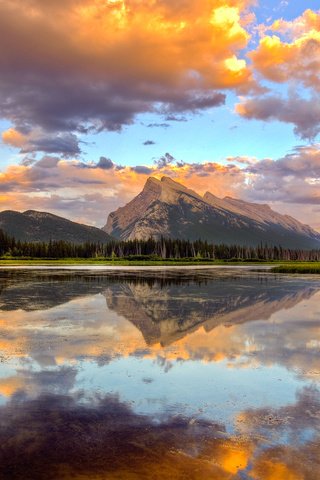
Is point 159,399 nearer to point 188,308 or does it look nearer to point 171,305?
point 188,308

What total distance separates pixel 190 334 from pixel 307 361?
6675 mm

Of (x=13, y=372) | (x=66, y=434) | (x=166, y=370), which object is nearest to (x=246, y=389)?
(x=166, y=370)

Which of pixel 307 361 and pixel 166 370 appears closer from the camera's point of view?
pixel 166 370

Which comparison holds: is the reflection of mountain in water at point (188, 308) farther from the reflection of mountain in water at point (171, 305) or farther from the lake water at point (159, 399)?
the lake water at point (159, 399)

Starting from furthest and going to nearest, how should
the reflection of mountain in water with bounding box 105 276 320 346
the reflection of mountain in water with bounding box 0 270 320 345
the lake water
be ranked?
the reflection of mountain in water with bounding box 0 270 320 345 < the reflection of mountain in water with bounding box 105 276 320 346 < the lake water

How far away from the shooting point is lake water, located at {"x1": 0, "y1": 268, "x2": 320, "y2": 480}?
8.65 metres

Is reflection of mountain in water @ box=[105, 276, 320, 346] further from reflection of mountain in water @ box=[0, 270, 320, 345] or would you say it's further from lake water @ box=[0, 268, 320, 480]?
lake water @ box=[0, 268, 320, 480]

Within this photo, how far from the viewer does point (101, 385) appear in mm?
13719

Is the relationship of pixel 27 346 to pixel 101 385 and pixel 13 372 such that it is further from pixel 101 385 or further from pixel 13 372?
pixel 101 385

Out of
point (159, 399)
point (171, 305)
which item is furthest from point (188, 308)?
point (159, 399)

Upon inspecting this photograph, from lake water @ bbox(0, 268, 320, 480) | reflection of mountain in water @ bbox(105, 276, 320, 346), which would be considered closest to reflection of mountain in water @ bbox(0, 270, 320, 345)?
reflection of mountain in water @ bbox(105, 276, 320, 346)

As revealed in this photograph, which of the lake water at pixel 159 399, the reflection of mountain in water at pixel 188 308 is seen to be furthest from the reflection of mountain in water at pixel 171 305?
the lake water at pixel 159 399

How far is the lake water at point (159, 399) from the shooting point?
340 inches

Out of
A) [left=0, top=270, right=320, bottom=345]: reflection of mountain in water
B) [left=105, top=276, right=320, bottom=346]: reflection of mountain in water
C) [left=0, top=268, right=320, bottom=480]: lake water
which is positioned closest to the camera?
[left=0, top=268, right=320, bottom=480]: lake water
